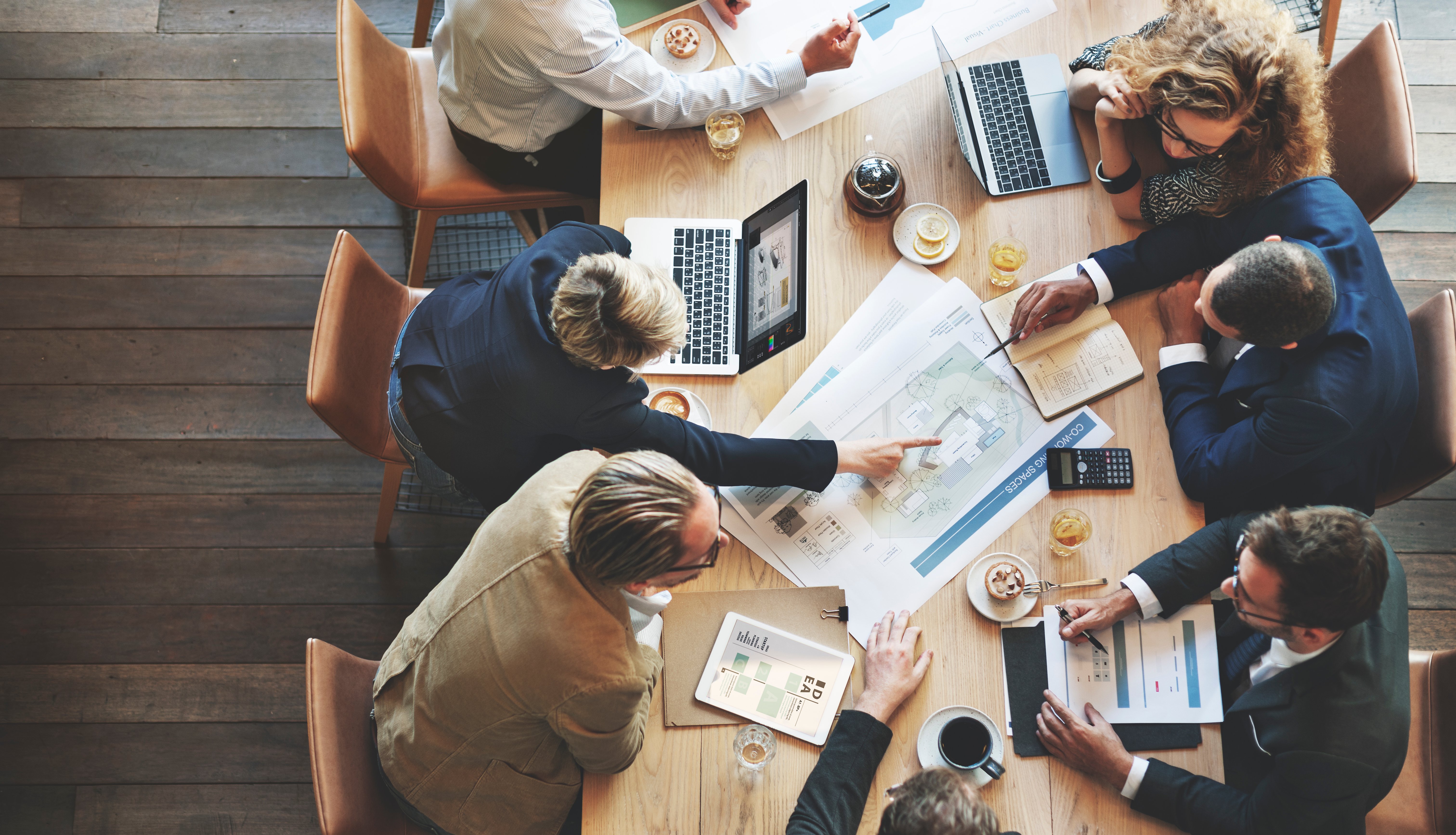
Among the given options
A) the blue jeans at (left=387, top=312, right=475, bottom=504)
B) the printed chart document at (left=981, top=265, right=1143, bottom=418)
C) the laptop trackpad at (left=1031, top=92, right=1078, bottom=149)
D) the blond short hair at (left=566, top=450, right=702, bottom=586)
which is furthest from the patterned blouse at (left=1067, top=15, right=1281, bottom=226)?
the blue jeans at (left=387, top=312, right=475, bottom=504)

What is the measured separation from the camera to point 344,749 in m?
1.56

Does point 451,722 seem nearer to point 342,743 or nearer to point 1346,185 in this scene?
point 342,743

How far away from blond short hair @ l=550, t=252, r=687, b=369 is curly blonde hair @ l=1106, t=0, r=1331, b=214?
43.0 inches

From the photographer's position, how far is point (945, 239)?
1927 millimetres

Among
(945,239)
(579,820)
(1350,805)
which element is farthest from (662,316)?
(1350,805)

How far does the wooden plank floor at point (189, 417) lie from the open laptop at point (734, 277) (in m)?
1.14

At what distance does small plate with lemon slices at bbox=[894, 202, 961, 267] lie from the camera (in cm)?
192

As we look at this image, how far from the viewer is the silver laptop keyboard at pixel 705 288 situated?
187 cm

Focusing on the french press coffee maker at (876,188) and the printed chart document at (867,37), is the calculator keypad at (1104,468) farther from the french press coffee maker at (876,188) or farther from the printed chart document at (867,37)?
the printed chart document at (867,37)

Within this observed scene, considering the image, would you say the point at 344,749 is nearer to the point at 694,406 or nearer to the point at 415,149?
the point at 694,406

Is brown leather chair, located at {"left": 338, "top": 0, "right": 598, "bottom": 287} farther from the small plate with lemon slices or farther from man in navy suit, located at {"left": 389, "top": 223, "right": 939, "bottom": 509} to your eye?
the small plate with lemon slices

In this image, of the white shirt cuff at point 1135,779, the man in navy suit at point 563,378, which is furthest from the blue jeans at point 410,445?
the white shirt cuff at point 1135,779

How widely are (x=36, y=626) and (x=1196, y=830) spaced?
2945 mm

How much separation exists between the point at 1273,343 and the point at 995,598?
0.67m
